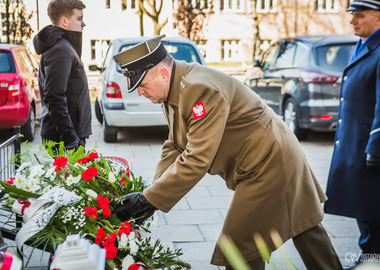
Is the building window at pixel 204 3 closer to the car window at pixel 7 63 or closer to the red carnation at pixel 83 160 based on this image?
the car window at pixel 7 63

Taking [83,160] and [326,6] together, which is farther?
[326,6]

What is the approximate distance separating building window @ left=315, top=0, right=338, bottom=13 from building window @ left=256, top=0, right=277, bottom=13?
3.01 metres

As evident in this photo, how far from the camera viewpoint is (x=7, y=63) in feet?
29.3

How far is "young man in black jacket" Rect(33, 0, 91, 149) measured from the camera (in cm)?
396

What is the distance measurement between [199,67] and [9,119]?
6649 mm

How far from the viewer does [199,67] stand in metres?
2.76

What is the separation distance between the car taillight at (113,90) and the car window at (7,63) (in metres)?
1.64

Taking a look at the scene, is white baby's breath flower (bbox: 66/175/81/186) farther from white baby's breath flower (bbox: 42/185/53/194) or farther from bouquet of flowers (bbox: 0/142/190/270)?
white baby's breath flower (bbox: 42/185/53/194)

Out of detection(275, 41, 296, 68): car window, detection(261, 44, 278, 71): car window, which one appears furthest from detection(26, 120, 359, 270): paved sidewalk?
detection(261, 44, 278, 71): car window

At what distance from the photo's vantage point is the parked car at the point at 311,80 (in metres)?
8.48

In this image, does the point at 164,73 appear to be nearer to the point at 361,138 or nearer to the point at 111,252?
the point at 111,252

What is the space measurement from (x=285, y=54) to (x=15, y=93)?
4843mm

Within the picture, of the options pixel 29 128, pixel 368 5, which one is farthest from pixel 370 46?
pixel 29 128

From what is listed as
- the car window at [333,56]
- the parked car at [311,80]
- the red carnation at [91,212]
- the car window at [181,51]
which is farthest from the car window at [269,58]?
the red carnation at [91,212]
